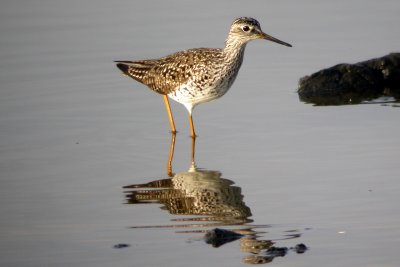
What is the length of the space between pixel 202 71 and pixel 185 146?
1.16 meters

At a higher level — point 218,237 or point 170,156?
point 170,156

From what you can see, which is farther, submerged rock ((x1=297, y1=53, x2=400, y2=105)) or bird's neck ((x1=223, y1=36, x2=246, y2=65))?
submerged rock ((x1=297, y1=53, x2=400, y2=105))

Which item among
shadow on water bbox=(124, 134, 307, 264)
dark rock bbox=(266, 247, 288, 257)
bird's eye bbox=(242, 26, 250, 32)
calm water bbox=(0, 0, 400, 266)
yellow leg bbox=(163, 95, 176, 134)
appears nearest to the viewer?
dark rock bbox=(266, 247, 288, 257)

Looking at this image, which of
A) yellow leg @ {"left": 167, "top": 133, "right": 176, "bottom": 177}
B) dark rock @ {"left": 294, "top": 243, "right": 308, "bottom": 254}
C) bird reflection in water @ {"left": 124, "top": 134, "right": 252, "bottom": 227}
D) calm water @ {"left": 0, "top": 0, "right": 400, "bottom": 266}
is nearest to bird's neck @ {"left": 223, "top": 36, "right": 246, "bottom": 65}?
calm water @ {"left": 0, "top": 0, "right": 400, "bottom": 266}

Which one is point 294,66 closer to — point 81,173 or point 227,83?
point 227,83

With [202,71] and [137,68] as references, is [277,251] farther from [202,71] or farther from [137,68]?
[137,68]

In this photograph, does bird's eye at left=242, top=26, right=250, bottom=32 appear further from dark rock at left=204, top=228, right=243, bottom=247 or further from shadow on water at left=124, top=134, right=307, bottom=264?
dark rock at left=204, top=228, right=243, bottom=247

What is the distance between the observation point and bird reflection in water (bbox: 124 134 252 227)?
10156 millimetres

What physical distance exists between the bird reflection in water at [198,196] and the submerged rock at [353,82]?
3446 mm

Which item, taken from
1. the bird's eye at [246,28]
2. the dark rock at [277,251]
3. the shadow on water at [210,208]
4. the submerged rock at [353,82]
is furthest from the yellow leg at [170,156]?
the dark rock at [277,251]

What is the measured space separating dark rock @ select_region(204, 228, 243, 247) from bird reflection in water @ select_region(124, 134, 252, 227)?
0.49 m

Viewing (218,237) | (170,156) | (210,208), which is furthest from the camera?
(170,156)

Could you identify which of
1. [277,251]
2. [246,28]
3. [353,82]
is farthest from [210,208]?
[353,82]

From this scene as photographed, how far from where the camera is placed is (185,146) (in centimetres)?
1299
